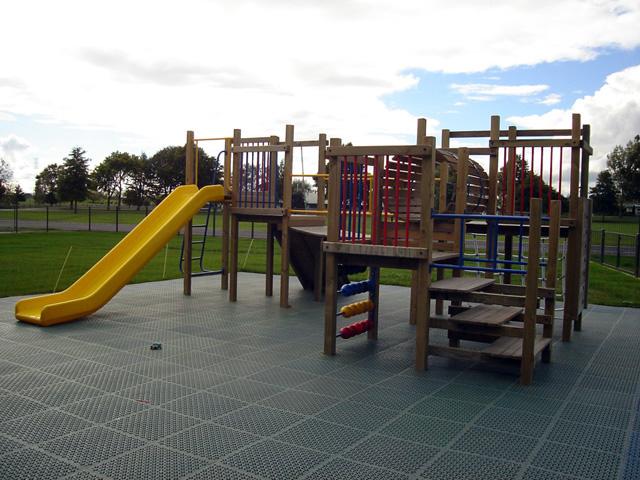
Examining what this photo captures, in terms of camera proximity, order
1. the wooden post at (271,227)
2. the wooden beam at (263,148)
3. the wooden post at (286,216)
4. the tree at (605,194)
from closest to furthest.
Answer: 1. the wooden post at (286,216)
2. the wooden beam at (263,148)
3. the wooden post at (271,227)
4. the tree at (605,194)

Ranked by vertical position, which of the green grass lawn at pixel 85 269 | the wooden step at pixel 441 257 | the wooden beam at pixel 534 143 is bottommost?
the green grass lawn at pixel 85 269

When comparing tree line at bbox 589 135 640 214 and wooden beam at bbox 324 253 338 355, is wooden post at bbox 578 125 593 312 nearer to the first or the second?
wooden beam at bbox 324 253 338 355

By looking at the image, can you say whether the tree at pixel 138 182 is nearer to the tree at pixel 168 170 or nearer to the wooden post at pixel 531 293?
the tree at pixel 168 170

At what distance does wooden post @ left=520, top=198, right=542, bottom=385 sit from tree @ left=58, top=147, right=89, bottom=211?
68.1 m

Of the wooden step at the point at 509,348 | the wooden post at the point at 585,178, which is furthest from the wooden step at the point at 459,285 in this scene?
the wooden post at the point at 585,178

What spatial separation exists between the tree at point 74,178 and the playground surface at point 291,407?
64.5 m

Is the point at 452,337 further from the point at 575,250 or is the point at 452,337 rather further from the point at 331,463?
the point at 331,463

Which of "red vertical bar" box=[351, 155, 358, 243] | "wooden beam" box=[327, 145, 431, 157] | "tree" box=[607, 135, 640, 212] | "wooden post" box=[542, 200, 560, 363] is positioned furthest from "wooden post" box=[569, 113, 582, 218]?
Result: "tree" box=[607, 135, 640, 212]

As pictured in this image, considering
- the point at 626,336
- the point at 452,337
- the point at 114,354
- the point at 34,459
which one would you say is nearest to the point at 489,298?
Result: the point at 452,337

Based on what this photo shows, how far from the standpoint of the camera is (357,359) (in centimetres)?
627

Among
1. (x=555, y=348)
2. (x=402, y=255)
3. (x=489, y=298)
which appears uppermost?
(x=402, y=255)

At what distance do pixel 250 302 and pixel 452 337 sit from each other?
4.12m

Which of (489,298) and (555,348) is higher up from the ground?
(489,298)

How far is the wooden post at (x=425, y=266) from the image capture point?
5.87 m
